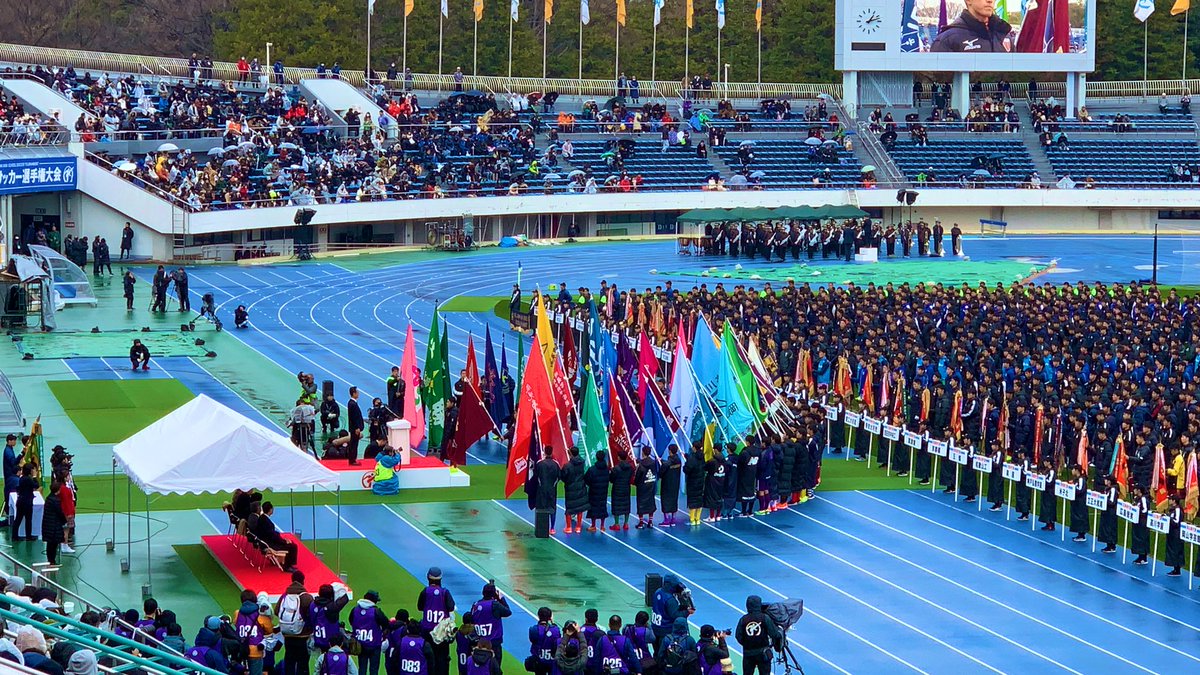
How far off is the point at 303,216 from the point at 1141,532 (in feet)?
131

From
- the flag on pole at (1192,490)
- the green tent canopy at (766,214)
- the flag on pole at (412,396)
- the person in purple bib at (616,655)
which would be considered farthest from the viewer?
the green tent canopy at (766,214)

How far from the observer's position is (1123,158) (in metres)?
75.6

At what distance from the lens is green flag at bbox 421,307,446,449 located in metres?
31.7

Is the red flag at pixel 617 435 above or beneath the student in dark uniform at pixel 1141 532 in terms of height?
above

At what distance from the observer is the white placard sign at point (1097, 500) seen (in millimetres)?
25391

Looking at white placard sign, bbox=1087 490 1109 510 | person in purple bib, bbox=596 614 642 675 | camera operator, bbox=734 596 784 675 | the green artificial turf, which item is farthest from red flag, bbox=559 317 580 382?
person in purple bib, bbox=596 614 642 675

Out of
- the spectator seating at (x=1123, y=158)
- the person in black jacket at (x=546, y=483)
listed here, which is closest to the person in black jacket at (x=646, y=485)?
the person in black jacket at (x=546, y=483)

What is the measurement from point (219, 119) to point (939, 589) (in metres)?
46.7

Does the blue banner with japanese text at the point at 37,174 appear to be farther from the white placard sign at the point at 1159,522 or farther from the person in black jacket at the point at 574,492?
the white placard sign at the point at 1159,522

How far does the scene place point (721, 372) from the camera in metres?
29.6

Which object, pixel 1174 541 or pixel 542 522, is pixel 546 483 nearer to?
pixel 542 522

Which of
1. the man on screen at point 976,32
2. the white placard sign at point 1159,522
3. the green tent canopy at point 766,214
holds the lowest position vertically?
the white placard sign at point 1159,522

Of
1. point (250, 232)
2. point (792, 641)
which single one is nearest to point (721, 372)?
point (792, 641)

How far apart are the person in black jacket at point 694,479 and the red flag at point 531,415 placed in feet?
6.66
